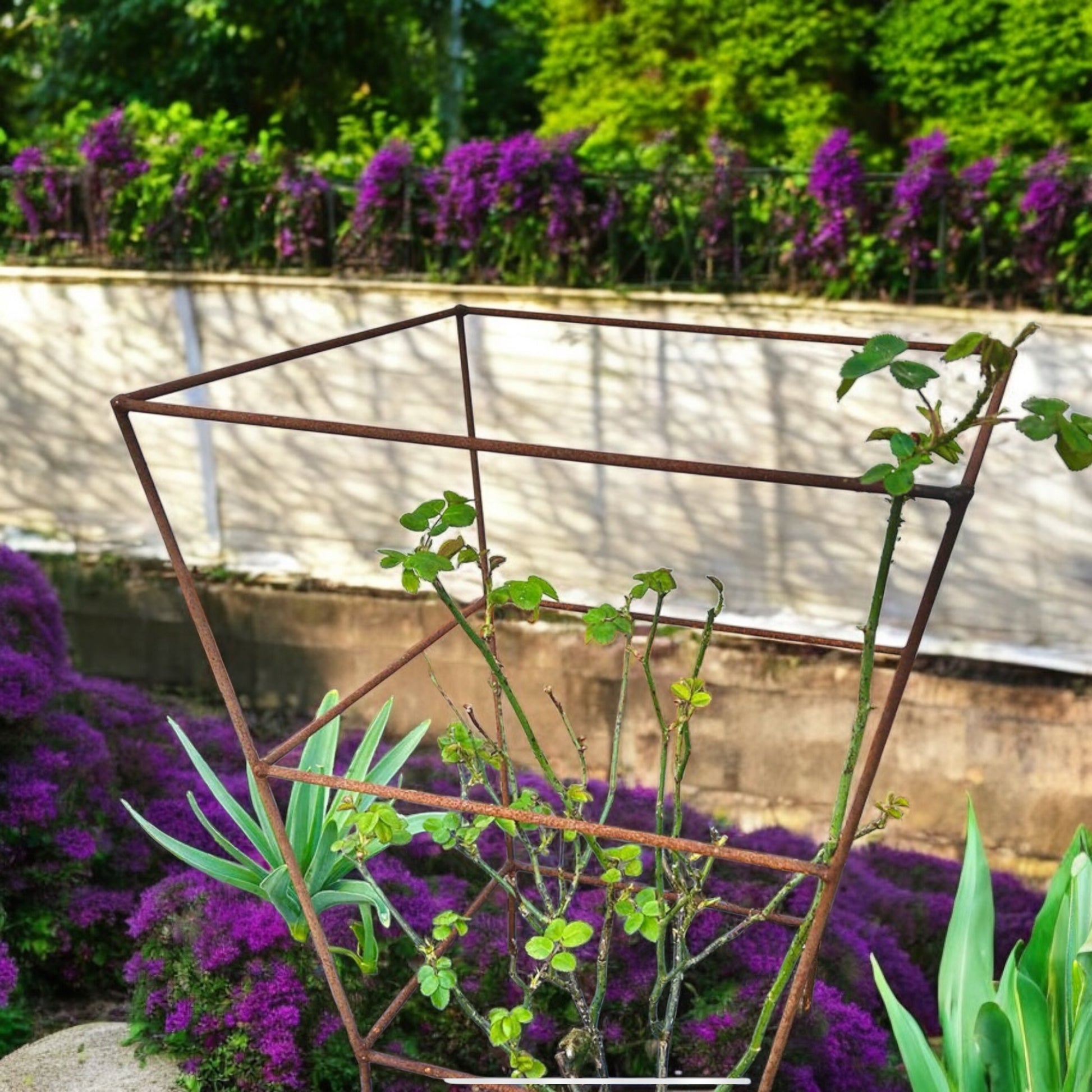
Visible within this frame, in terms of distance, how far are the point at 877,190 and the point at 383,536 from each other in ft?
6.96

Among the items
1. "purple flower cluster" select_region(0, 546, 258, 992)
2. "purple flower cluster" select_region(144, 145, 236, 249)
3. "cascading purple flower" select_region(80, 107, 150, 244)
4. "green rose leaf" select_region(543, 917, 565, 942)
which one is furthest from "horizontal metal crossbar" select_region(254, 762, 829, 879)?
"cascading purple flower" select_region(80, 107, 150, 244)

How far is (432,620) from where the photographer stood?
194 inches

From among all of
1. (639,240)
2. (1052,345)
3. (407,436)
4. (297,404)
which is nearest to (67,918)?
(407,436)

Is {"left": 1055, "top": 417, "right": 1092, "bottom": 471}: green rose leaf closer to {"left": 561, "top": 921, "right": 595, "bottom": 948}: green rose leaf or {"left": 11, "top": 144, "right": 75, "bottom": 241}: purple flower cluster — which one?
{"left": 561, "top": 921, "right": 595, "bottom": 948}: green rose leaf

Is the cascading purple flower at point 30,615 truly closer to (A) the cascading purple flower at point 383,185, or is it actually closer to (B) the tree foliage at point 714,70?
(A) the cascading purple flower at point 383,185

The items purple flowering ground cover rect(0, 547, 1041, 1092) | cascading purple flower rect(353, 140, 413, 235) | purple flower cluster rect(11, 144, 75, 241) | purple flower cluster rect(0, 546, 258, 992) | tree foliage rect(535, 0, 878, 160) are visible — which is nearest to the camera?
purple flowering ground cover rect(0, 547, 1041, 1092)

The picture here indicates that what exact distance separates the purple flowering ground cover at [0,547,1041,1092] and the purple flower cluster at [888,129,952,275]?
1.95 metres

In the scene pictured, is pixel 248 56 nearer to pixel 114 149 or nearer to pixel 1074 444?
pixel 114 149

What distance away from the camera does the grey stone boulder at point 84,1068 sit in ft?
7.51

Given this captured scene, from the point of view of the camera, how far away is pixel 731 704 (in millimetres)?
4602

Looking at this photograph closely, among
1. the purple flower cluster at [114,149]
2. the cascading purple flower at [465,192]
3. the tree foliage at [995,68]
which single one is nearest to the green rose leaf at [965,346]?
the cascading purple flower at [465,192]

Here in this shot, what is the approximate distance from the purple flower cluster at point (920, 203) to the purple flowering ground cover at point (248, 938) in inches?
76.6

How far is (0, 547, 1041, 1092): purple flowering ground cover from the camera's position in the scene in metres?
2.40

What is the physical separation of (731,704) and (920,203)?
5.71ft
